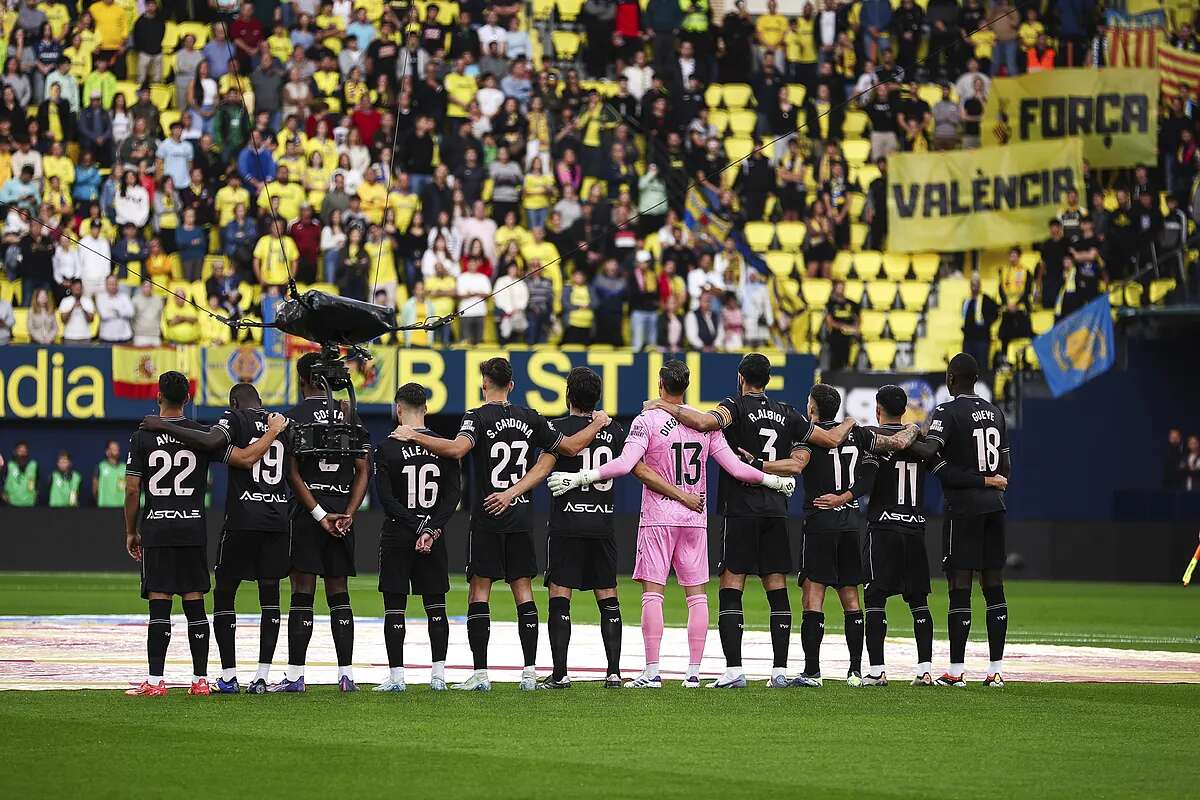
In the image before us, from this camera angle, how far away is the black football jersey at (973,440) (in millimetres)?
13164

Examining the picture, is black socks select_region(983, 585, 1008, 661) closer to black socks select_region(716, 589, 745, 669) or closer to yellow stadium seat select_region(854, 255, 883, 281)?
black socks select_region(716, 589, 745, 669)

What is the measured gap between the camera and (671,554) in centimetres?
1266

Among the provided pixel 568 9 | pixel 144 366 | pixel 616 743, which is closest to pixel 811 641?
pixel 616 743

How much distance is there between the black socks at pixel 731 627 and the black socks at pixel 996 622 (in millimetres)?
1891

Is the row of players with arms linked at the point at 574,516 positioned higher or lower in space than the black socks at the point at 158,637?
higher

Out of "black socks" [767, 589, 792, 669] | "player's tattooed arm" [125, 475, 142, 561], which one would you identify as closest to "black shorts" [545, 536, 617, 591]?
"black socks" [767, 589, 792, 669]

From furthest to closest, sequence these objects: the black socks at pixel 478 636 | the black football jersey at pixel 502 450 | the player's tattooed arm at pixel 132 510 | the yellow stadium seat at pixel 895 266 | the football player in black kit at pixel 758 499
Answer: the yellow stadium seat at pixel 895 266 → the football player in black kit at pixel 758 499 → the black football jersey at pixel 502 450 → the black socks at pixel 478 636 → the player's tattooed arm at pixel 132 510

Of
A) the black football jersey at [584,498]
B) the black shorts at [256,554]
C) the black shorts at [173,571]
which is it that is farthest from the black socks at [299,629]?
the black football jersey at [584,498]

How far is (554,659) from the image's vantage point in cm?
1229

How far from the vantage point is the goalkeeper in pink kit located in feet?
41.0

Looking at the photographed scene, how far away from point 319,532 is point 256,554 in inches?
17.2

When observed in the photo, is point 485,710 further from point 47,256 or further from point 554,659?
point 47,256

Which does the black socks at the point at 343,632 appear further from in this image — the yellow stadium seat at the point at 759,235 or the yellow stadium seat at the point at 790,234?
the yellow stadium seat at the point at 790,234

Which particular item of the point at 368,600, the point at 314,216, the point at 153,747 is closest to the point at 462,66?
the point at 314,216
